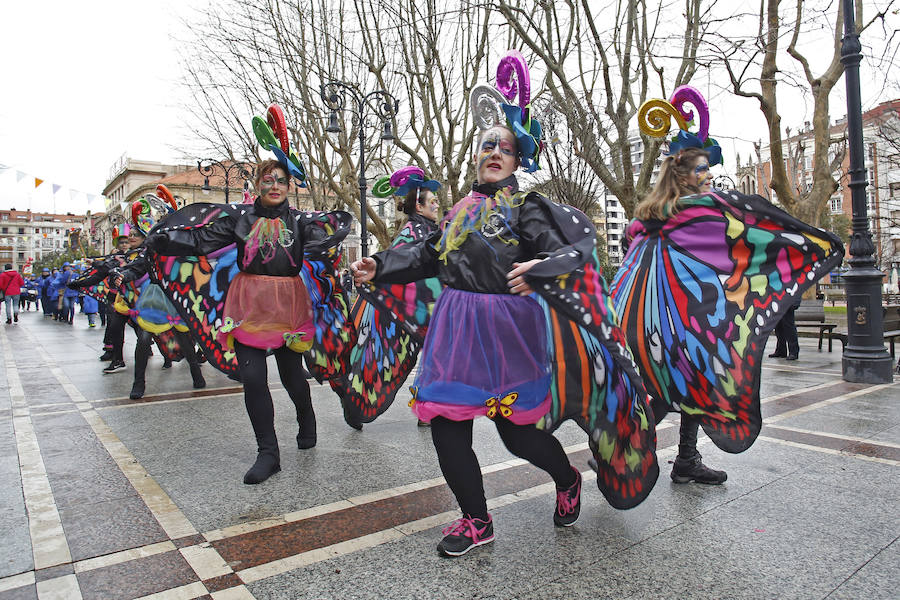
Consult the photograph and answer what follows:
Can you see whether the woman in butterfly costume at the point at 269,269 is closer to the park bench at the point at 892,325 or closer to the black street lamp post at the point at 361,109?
the park bench at the point at 892,325

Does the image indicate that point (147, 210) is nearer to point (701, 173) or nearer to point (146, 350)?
point (146, 350)

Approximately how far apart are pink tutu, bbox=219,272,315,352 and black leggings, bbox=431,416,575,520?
161cm

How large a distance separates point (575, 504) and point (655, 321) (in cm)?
106

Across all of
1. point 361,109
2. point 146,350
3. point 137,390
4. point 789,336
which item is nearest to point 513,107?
point 137,390

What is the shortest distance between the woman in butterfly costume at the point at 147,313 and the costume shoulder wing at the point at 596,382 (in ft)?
17.1

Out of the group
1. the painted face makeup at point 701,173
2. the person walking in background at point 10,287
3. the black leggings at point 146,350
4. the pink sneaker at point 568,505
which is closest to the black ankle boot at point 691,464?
the pink sneaker at point 568,505

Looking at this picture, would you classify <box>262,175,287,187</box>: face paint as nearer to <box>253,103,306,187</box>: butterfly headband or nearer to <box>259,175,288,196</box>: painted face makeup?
<box>259,175,288,196</box>: painted face makeup

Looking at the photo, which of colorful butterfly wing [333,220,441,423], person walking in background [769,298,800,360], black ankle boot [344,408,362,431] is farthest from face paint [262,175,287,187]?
person walking in background [769,298,800,360]

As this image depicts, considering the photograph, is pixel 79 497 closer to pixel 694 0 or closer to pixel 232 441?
pixel 232 441

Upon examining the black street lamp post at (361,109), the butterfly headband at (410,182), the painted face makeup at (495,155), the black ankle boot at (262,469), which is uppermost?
the black street lamp post at (361,109)

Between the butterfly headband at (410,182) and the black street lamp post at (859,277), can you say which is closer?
the butterfly headband at (410,182)

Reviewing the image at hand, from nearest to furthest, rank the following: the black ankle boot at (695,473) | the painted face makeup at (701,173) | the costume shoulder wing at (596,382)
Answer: the costume shoulder wing at (596,382) → the painted face makeup at (701,173) → the black ankle boot at (695,473)

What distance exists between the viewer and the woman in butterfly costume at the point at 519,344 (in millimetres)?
2598

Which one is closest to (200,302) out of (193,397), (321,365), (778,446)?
(321,365)
